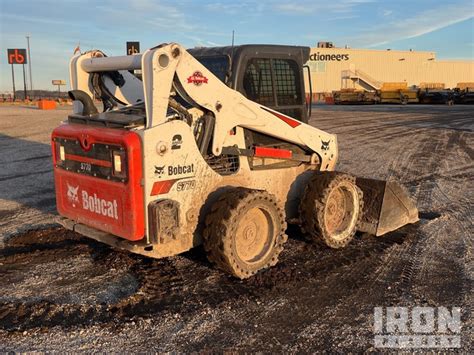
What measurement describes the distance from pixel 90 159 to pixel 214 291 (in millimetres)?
1787

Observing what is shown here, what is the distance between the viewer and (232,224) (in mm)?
4270

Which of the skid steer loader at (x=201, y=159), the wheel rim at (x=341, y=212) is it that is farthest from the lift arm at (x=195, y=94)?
the wheel rim at (x=341, y=212)

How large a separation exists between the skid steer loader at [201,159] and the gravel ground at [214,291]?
396mm

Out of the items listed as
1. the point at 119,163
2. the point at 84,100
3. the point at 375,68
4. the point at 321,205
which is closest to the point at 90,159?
the point at 119,163

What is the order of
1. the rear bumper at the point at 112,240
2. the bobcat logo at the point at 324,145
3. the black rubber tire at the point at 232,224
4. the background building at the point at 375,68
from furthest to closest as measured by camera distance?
the background building at the point at 375,68 < the bobcat logo at the point at 324,145 < the black rubber tire at the point at 232,224 < the rear bumper at the point at 112,240

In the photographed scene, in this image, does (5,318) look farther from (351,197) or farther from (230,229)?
(351,197)

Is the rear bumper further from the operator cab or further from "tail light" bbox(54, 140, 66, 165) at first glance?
the operator cab

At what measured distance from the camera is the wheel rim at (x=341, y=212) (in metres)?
5.63

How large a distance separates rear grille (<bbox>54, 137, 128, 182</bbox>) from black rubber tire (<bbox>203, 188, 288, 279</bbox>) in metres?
0.98

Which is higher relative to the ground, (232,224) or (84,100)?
(84,100)

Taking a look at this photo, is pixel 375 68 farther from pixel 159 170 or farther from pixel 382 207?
pixel 159 170

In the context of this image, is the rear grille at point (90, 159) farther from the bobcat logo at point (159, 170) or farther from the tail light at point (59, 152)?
the bobcat logo at point (159, 170)

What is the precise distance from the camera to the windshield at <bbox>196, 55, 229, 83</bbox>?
195 inches


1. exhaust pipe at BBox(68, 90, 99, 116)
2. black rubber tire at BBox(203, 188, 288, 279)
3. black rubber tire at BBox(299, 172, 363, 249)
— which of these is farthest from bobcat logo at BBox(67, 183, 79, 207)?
black rubber tire at BBox(299, 172, 363, 249)
